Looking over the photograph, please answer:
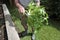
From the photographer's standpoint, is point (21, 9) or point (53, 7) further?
point (53, 7)

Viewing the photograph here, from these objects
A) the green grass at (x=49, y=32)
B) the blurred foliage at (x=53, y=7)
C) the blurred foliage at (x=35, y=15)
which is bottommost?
the green grass at (x=49, y=32)

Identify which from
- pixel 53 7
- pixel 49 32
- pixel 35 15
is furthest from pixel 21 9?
pixel 53 7

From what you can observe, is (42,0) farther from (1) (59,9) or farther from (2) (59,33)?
(2) (59,33)

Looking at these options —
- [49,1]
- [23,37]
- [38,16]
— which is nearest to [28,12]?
[38,16]

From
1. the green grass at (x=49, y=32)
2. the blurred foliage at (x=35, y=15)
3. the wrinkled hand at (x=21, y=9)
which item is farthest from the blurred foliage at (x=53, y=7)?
the blurred foliage at (x=35, y=15)

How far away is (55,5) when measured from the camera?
6.54 meters

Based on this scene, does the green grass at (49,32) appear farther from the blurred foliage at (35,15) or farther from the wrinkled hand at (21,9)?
the blurred foliage at (35,15)

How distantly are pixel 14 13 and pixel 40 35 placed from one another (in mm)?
1992

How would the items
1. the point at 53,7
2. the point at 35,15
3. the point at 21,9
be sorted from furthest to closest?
the point at 53,7 < the point at 21,9 < the point at 35,15

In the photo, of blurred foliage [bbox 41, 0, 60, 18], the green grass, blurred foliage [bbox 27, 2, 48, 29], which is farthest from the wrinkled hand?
blurred foliage [bbox 41, 0, 60, 18]

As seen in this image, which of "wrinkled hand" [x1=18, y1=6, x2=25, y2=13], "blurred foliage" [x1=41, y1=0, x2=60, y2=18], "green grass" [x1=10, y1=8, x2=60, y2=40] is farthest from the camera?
"blurred foliage" [x1=41, y1=0, x2=60, y2=18]

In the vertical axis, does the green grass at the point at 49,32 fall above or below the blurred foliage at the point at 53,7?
below

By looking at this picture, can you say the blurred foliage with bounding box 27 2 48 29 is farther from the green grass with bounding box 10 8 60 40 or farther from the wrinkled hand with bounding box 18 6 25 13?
the green grass with bounding box 10 8 60 40

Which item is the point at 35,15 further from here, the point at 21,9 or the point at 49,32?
the point at 49,32
